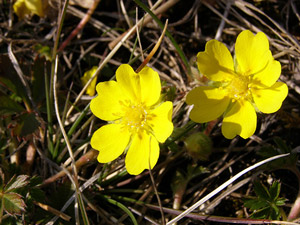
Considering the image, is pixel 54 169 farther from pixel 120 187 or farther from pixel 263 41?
pixel 263 41

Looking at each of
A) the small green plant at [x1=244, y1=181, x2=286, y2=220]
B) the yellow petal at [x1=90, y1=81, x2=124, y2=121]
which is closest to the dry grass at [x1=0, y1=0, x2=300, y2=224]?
the small green plant at [x1=244, y1=181, x2=286, y2=220]

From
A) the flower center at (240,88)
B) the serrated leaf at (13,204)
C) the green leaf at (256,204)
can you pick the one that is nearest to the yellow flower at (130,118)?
the flower center at (240,88)

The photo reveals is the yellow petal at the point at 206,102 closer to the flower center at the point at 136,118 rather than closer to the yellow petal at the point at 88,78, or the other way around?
the flower center at the point at 136,118

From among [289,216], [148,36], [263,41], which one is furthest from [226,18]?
[289,216]

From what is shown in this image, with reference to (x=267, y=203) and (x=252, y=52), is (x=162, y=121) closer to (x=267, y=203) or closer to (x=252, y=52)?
(x=252, y=52)

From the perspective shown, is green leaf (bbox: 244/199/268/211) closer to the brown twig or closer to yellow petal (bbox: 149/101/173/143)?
yellow petal (bbox: 149/101/173/143)

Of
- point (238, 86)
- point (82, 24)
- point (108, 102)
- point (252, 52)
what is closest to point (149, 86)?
point (108, 102)
